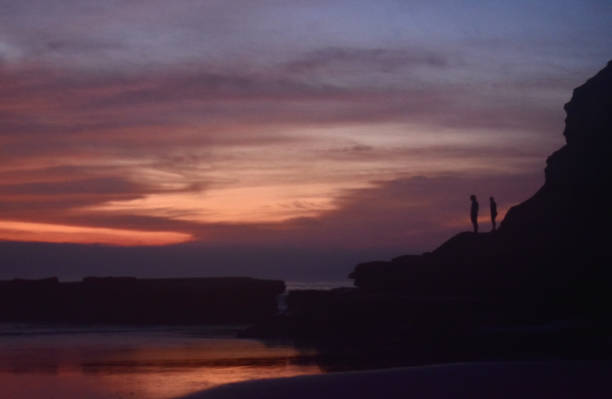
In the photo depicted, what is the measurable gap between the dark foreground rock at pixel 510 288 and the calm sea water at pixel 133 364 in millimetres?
3088

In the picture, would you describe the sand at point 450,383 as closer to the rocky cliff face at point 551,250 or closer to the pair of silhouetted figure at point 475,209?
the rocky cliff face at point 551,250

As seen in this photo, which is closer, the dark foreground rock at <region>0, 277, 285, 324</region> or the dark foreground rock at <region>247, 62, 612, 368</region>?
the dark foreground rock at <region>247, 62, 612, 368</region>

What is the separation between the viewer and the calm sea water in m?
23.9

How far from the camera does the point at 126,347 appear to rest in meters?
40.6

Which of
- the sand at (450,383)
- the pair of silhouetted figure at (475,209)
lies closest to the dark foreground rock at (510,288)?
the pair of silhouetted figure at (475,209)

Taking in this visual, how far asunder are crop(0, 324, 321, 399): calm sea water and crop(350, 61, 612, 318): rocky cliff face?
13185 millimetres

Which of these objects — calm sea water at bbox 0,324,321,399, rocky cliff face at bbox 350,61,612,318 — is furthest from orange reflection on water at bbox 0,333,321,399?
rocky cliff face at bbox 350,61,612,318

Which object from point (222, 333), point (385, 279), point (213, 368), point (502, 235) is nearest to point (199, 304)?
point (222, 333)

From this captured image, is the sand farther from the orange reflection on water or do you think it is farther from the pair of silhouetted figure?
the pair of silhouetted figure

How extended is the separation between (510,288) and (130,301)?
44582 mm

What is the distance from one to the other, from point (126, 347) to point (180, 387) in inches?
707

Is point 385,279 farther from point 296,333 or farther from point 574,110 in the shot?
point 574,110

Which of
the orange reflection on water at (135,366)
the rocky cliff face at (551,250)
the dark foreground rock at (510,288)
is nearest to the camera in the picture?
the orange reflection on water at (135,366)

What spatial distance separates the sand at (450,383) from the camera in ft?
64.7
